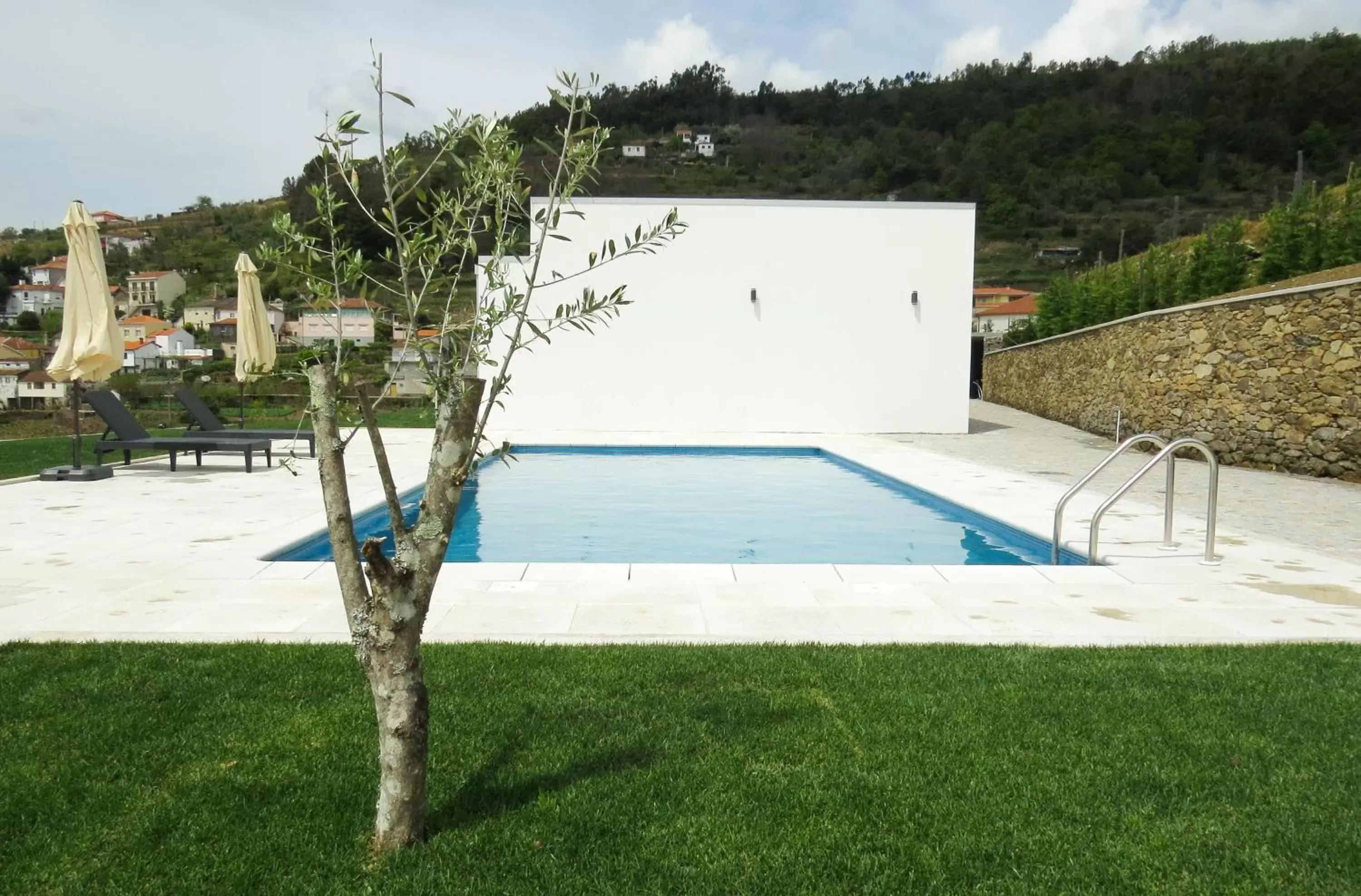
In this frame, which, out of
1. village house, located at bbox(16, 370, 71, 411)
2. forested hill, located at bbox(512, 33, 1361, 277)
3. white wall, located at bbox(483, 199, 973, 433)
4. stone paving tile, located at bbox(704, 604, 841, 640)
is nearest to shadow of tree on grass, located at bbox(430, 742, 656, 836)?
stone paving tile, located at bbox(704, 604, 841, 640)

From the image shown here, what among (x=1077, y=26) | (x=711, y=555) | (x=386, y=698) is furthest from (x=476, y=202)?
(x=1077, y=26)

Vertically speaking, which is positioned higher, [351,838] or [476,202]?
[476,202]

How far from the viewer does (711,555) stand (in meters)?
8.00

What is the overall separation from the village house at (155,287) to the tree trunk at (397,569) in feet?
230

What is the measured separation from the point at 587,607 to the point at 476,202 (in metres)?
2.86

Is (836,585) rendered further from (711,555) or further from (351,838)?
(351,838)

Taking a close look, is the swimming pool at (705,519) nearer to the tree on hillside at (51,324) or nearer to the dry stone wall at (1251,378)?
the dry stone wall at (1251,378)

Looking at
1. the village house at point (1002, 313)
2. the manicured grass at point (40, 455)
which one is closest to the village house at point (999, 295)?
the village house at point (1002, 313)

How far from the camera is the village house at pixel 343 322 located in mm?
2480

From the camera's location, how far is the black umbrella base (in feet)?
33.2

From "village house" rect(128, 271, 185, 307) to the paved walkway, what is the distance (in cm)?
6162

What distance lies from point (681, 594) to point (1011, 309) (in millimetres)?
52531

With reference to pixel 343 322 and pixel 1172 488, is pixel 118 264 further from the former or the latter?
pixel 343 322

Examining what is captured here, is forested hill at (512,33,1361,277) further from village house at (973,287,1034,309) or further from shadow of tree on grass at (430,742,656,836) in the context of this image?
shadow of tree on grass at (430,742,656,836)
